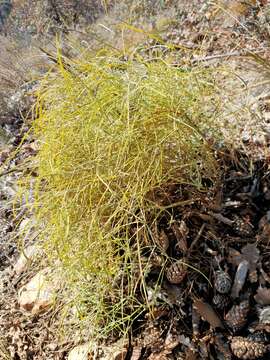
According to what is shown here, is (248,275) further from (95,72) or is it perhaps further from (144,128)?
(95,72)

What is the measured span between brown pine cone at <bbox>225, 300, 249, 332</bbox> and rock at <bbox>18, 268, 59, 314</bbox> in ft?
2.08

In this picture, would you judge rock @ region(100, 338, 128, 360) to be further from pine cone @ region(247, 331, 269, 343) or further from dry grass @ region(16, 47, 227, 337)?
pine cone @ region(247, 331, 269, 343)

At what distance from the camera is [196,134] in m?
1.32

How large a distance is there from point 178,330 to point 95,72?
84 cm

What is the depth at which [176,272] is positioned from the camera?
1277 mm

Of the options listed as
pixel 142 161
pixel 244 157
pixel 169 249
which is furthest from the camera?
pixel 244 157

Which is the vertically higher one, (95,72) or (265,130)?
(95,72)

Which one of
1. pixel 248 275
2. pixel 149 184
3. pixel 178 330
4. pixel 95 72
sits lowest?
pixel 178 330

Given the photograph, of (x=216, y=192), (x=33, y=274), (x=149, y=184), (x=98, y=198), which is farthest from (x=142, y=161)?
(x=33, y=274)

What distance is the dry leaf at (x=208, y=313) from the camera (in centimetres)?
121

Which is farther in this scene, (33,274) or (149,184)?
(33,274)

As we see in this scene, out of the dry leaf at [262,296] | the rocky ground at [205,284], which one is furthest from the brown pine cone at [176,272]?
the dry leaf at [262,296]

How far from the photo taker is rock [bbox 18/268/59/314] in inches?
60.9

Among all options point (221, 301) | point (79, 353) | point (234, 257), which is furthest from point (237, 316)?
point (79, 353)
